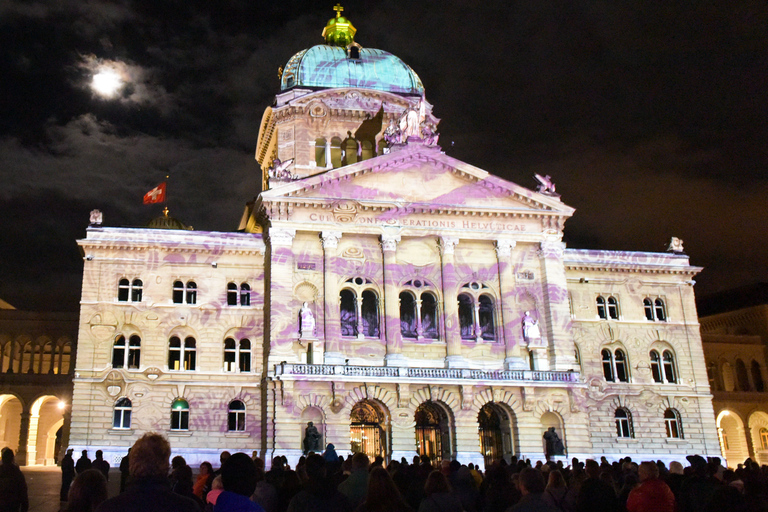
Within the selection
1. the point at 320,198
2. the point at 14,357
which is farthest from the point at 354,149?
the point at 14,357

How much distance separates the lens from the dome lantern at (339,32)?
58.5m

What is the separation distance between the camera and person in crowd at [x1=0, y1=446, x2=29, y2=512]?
11.1 metres

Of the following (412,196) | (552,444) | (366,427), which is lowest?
(552,444)

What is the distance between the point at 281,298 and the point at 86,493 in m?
32.6

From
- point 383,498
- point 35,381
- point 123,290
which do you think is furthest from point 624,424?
point 383,498

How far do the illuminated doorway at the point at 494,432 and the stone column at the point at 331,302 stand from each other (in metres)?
8.54

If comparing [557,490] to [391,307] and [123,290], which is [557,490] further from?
[123,290]

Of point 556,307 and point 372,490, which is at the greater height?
point 556,307

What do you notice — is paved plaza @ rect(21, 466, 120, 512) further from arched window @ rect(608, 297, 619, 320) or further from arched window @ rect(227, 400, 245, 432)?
arched window @ rect(608, 297, 619, 320)

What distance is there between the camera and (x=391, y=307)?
40875mm

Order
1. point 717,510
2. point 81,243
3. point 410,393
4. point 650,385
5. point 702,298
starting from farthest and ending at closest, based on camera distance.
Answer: point 702,298
point 650,385
point 81,243
point 410,393
point 717,510

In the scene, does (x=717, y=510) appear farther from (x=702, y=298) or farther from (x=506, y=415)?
(x=702, y=298)

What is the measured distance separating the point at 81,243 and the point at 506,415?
24348mm

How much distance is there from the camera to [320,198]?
1619 inches
